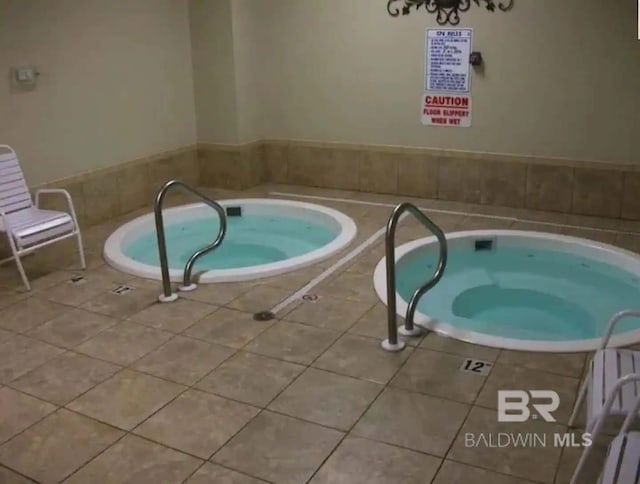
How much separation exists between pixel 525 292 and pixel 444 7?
8.00 ft

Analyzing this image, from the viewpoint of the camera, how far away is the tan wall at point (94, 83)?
4.78 meters

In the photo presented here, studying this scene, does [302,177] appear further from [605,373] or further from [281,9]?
[605,373]

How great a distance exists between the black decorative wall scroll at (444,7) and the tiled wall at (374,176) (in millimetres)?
1102

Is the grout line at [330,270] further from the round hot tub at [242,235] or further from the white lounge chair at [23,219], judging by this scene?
the white lounge chair at [23,219]

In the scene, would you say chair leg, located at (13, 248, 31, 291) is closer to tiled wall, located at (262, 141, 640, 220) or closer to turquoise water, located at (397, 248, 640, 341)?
turquoise water, located at (397, 248, 640, 341)

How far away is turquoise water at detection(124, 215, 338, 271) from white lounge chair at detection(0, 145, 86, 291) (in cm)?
77

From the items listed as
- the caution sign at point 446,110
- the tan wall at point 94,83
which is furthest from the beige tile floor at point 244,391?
the caution sign at point 446,110

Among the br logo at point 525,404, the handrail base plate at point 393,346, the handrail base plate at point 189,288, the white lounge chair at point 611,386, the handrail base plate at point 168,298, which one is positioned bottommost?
the br logo at point 525,404

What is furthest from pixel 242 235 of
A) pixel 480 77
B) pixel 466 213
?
pixel 480 77

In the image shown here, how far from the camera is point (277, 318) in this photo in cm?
369

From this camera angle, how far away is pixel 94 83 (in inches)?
211

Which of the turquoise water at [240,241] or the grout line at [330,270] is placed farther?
the turquoise water at [240,241]

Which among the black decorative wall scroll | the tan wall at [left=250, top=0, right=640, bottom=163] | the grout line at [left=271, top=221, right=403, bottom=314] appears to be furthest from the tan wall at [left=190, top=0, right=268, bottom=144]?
the grout line at [left=271, top=221, right=403, bottom=314]

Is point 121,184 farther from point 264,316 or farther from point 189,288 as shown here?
point 264,316
